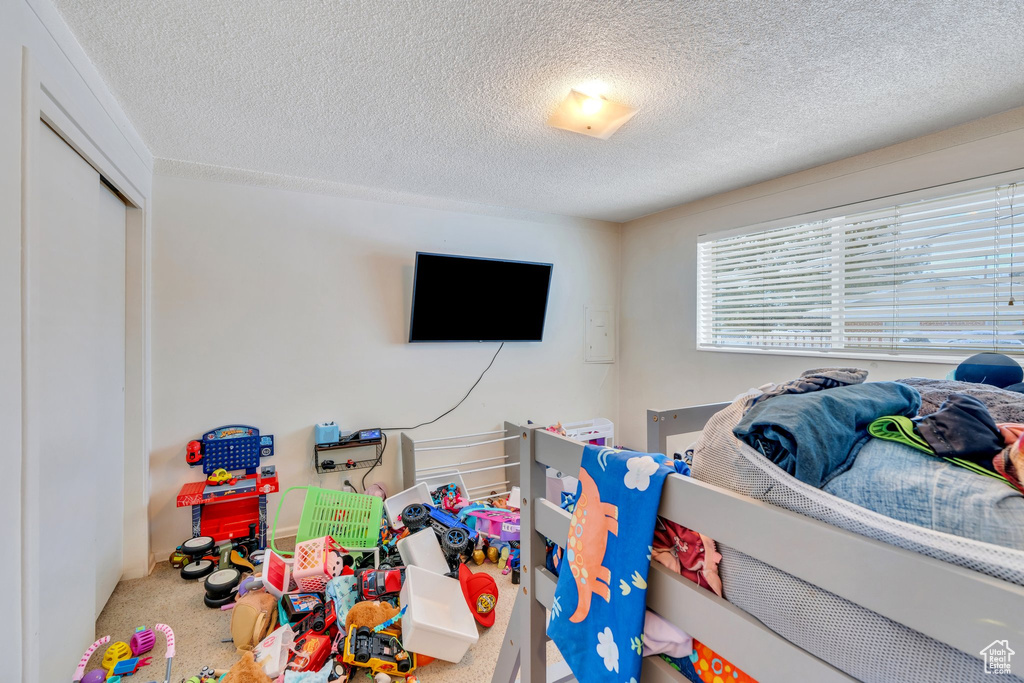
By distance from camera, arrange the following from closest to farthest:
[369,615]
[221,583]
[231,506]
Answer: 1. [369,615]
2. [221,583]
3. [231,506]

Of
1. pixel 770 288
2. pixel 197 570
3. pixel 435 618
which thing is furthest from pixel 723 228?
pixel 197 570

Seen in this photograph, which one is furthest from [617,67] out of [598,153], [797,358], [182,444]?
[182,444]

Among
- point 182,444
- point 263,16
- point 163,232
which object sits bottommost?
point 182,444

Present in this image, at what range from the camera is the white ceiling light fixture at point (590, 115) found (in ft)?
5.74

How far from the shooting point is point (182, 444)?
2426 mm

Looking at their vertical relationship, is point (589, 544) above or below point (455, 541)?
above

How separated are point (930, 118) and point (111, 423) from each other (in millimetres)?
4109

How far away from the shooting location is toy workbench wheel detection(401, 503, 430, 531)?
2.38m

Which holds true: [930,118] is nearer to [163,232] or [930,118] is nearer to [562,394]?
[562,394]

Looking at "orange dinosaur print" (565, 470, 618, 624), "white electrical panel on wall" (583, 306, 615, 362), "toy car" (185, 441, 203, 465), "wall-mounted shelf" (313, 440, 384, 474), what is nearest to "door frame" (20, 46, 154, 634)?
"toy car" (185, 441, 203, 465)

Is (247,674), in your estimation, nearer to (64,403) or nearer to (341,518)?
(341,518)

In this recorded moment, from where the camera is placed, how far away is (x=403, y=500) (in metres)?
2.66

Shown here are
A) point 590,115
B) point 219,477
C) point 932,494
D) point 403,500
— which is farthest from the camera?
point 403,500

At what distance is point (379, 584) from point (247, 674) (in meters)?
0.55
